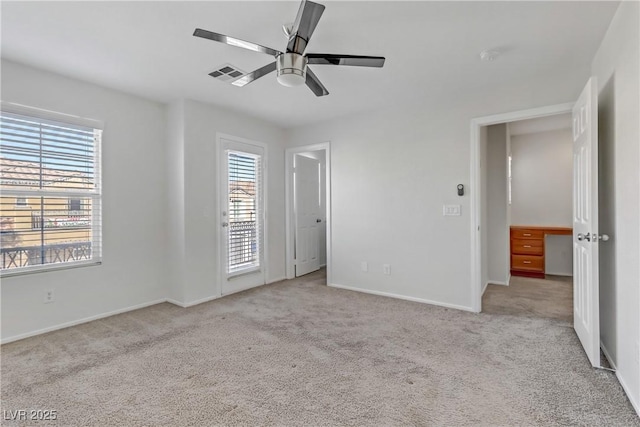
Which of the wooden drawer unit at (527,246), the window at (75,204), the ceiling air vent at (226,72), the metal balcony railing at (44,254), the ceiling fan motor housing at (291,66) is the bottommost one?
the wooden drawer unit at (527,246)

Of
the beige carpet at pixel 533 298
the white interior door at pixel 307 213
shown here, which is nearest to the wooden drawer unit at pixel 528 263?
the beige carpet at pixel 533 298

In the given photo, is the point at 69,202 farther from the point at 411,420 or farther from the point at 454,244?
the point at 454,244

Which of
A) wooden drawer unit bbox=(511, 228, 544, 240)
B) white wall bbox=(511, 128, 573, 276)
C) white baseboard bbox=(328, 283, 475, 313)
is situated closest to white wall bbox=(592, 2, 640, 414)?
white baseboard bbox=(328, 283, 475, 313)

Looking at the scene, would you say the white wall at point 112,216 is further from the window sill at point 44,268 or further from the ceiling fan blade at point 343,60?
the ceiling fan blade at point 343,60

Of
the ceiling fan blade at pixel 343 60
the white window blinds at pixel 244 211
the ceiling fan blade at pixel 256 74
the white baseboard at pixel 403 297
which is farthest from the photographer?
the white window blinds at pixel 244 211

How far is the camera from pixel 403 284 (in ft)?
12.9

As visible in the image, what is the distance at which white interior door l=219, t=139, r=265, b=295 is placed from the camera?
4086 millimetres

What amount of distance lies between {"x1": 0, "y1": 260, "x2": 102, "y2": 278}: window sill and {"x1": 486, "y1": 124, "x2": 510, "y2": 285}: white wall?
5129 millimetres

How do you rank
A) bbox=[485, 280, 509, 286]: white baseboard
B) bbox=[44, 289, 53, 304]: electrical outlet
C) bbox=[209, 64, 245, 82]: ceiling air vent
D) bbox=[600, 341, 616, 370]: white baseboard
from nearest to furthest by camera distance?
bbox=[600, 341, 616, 370]: white baseboard < bbox=[209, 64, 245, 82]: ceiling air vent < bbox=[44, 289, 53, 304]: electrical outlet < bbox=[485, 280, 509, 286]: white baseboard

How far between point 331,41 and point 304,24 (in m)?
0.63

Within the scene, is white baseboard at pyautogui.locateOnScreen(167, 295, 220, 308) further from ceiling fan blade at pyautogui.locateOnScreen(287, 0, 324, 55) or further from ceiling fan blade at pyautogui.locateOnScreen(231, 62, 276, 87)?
ceiling fan blade at pyautogui.locateOnScreen(287, 0, 324, 55)

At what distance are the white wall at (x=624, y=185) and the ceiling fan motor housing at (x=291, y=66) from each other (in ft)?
6.14

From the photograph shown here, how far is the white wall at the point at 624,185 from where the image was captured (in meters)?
1.75

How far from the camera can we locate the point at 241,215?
4.33m
